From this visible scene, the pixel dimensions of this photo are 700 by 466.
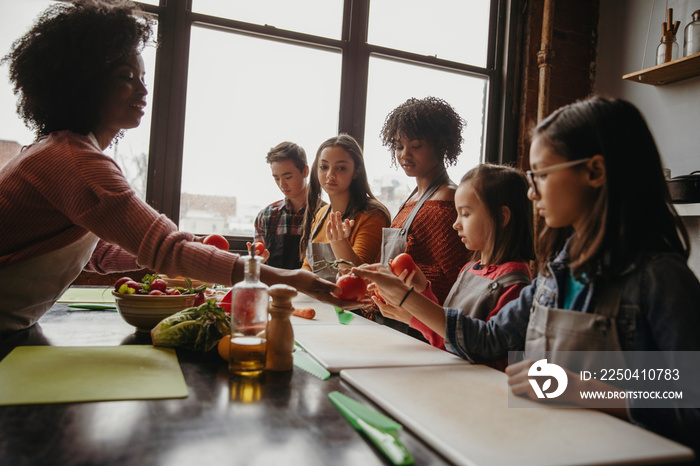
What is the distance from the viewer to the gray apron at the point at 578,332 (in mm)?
1071

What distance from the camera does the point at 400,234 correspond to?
7.87 feet

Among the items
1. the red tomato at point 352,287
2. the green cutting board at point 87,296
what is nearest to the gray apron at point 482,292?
the red tomato at point 352,287

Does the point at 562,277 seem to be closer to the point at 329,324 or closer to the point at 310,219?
the point at 329,324

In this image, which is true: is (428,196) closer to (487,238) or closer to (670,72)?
(487,238)

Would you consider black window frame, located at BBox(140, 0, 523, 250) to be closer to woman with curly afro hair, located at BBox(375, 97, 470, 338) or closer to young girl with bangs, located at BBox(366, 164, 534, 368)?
woman with curly afro hair, located at BBox(375, 97, 470, 338)

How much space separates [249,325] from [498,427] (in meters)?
0.57

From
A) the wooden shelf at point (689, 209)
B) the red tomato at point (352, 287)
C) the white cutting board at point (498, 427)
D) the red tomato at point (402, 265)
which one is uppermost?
the wooden shelf at point (689, 209)

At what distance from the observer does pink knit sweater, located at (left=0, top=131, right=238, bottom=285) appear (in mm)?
1268

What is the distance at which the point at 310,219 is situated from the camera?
3328mm

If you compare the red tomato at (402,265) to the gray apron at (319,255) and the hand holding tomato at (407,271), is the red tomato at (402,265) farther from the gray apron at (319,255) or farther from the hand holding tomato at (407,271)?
the gray apron at (319,255)

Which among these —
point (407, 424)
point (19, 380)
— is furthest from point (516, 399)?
point (19, 380)

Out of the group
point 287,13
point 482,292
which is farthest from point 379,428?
point 287,13

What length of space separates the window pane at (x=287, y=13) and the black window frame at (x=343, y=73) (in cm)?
7

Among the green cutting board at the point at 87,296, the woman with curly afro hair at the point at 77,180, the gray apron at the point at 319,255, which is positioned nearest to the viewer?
the woman with curly afro hair at the point at 77,180
